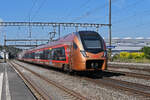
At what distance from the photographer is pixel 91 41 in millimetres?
14398

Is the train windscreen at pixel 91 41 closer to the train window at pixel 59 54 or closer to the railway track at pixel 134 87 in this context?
the train window at pixel 59 54

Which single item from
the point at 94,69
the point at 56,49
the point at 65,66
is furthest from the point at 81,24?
the point at 94,69

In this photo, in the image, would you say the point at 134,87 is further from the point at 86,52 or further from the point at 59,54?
the point at 59,54

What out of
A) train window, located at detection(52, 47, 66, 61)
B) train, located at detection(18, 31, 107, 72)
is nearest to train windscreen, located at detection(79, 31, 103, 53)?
train, located at detection(18, 31, 107, 72)

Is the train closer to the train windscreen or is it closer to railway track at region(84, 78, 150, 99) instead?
the train windscreen

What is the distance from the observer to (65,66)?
53.6 ft

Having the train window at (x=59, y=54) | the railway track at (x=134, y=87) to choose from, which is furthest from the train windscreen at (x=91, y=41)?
the railway track at (x=134, y=87)

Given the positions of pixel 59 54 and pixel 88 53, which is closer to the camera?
pixel 88 53

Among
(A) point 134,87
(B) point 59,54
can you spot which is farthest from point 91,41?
(A) point 134,87

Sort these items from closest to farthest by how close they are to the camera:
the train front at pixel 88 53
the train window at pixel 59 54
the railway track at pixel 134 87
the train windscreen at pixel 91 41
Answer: the railway track at pixel 134 87 → the train front at pixel 88 53 → the train windscreen at pixel 91 41 → the train window at pixel 59 54

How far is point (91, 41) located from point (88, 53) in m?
1.06

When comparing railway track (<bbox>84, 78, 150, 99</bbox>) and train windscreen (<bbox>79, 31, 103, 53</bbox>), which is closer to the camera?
railway track (<bbox>84, 78, 150, 99</bbox>)

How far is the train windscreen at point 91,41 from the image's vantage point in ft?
45.8

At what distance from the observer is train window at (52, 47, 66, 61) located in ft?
55.7
